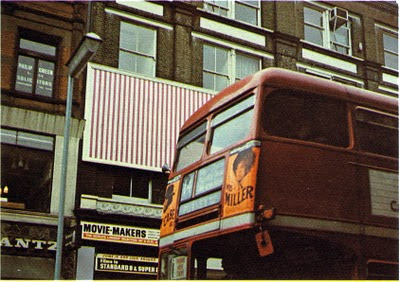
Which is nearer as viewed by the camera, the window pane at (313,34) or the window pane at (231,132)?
the window pane at (231,132)

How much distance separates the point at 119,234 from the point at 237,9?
882 cm

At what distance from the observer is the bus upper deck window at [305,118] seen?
272 inches

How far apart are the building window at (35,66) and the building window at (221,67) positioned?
5000mm

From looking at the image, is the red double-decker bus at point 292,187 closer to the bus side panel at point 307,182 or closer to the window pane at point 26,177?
the bus side panel at point 307,182

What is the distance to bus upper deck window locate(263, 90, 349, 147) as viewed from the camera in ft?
22.7

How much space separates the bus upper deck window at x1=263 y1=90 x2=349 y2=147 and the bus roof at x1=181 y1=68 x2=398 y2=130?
0.35 feet

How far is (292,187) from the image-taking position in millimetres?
6523

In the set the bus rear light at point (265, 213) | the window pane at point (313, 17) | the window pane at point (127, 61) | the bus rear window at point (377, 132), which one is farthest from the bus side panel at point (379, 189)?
the window pane at point (313, 17)

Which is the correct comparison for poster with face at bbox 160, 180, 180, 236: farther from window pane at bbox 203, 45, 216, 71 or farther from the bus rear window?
window pane at bbox 203, 45, 216, 71

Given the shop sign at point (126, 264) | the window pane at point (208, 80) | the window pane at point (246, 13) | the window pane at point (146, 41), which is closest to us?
the shop sign at point (126, 264)

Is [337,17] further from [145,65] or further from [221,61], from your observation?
[145,65]

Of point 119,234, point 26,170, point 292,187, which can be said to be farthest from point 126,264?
point 292,187

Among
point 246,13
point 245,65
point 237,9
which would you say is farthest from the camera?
point 246,13

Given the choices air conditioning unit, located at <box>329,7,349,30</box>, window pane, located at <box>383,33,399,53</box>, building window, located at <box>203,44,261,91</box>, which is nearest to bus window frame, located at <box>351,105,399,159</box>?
building window, located at <box>203,44,261,91</box>
